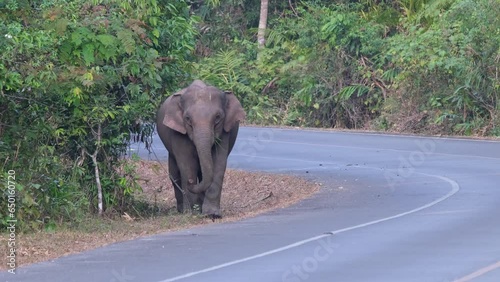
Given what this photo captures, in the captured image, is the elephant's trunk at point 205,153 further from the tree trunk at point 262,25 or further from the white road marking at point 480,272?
the tree trunk at point 262,25

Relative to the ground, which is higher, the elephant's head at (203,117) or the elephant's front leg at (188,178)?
the elephant's head at (203,117)

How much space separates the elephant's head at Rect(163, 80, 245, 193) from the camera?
18.1 metres

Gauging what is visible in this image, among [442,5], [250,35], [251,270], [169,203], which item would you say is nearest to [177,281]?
[251,270]

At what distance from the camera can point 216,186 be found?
18234mm

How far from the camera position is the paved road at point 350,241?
40.6 feet

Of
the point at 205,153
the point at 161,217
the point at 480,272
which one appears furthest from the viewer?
the point at 161,217

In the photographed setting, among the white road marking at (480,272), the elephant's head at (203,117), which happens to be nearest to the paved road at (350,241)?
the white road marking at (480,272)

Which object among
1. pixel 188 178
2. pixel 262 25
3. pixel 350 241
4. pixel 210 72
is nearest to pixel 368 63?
pixel 210 72

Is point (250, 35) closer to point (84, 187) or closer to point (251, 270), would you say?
point (84, 187)

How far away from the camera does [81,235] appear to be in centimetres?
1565

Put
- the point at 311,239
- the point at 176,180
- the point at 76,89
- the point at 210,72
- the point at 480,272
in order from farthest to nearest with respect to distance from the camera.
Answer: the point at 210,72 < the point at 176,180 < the point at 76,89 < the point at 311,239 < the point at 480,272

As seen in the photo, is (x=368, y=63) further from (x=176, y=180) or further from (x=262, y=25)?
(x=176, y=180)

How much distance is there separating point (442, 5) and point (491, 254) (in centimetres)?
2648

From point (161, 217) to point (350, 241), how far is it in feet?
15.9
